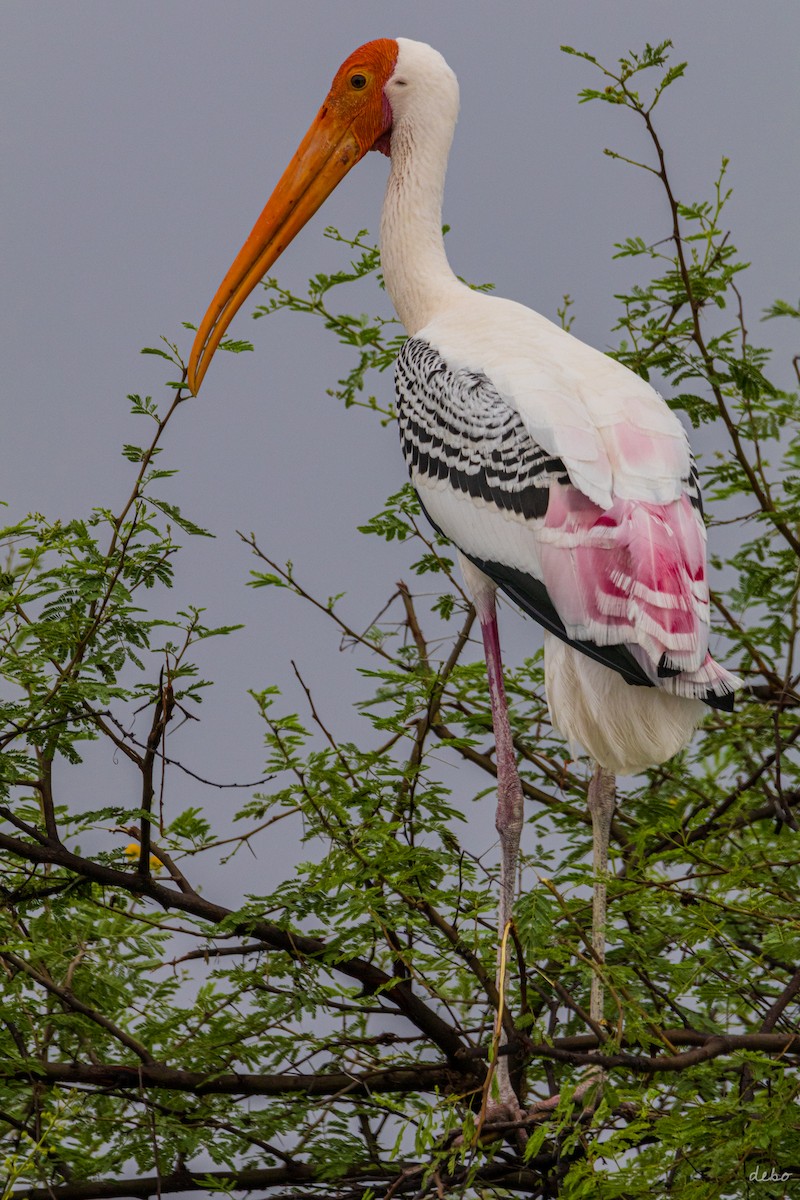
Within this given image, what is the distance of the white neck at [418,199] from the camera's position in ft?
13.5

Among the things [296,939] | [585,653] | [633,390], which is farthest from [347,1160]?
[633,390]

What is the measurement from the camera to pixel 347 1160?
3439mm

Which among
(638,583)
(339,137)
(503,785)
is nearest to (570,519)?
(638,583)

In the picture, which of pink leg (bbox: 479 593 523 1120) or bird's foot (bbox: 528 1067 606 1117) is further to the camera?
pink leg (bbox: 479 593 523 1120)

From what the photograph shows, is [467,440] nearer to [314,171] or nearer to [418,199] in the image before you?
[418,199]

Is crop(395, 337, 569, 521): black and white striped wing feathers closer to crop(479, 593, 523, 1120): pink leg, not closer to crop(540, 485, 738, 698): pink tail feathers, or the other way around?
crop(540, 485, 738, 698): pink tail feathers

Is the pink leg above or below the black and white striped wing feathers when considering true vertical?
below

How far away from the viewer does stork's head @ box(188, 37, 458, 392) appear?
13.8 ft

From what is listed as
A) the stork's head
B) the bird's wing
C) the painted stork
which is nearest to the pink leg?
the painted stork

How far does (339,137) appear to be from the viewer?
14.3ft

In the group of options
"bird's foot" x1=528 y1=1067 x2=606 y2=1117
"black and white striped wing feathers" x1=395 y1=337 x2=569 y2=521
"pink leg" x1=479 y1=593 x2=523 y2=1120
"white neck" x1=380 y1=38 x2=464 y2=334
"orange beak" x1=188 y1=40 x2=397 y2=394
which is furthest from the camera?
"orange beak" x1=188 y1=40 x2=397 y2=394

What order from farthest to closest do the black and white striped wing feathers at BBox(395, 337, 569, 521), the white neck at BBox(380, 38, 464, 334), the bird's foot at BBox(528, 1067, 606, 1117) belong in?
the white neck at BBox(380, 38, 464, 334), the black and white striped wing feathers at BBox(395, 337, 569, 521), the bird's foot at BBox(528, 1067, 606, 1117)

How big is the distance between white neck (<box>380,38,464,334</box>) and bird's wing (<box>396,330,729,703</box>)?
0.46 meters

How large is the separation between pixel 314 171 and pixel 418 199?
1.35ft
